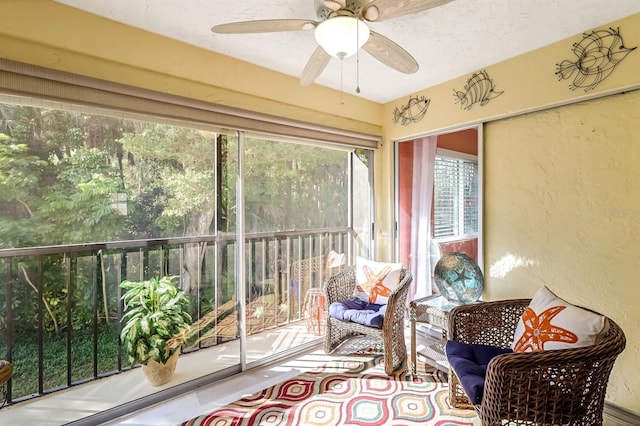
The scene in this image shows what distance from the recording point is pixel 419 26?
6.14 feet

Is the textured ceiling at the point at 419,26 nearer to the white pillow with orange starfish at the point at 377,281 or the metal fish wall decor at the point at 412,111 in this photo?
the metal fish wall decor at the point at 412,111

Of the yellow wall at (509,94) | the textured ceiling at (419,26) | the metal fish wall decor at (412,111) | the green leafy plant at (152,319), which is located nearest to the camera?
the textured ceiling at (419,26)

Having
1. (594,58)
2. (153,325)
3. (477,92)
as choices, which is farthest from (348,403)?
(594,58)

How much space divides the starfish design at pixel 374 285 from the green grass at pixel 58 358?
1894 millimetres

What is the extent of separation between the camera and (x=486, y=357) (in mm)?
1679

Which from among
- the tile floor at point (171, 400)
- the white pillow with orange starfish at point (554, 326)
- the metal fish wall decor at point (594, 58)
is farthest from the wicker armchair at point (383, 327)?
the metal fish wall decor at point (594, 58)

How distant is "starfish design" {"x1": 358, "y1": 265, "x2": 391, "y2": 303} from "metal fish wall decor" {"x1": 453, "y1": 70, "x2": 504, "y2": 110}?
59.6 inches

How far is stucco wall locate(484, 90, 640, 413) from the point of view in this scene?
72.3 inches

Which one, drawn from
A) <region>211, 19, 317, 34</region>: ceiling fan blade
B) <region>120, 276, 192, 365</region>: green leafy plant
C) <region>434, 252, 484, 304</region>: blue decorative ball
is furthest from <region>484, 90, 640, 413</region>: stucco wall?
<region>120, 276, 192, 365</region>: green leafy plant

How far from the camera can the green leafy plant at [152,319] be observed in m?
2.04

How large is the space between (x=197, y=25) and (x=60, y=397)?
2.47 meters

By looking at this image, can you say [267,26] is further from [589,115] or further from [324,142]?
[589,115]

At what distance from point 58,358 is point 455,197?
3.25m

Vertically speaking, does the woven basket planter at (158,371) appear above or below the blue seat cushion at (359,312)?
below
